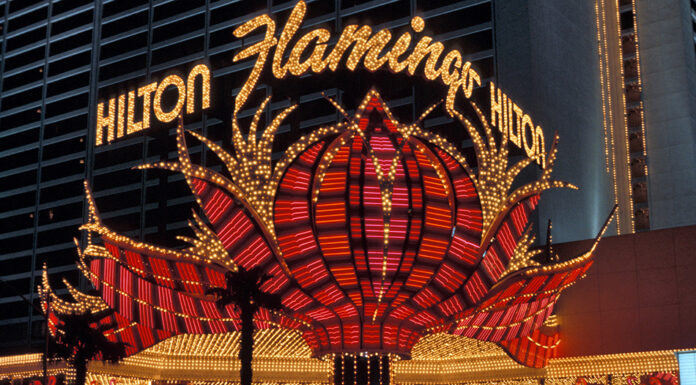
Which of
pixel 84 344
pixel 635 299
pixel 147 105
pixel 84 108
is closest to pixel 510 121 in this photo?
pixel 635 299

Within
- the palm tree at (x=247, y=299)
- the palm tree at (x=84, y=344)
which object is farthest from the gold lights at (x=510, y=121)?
the palm tree at (x=84, y=344)

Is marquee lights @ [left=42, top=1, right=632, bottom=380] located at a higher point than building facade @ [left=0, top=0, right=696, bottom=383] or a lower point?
lower

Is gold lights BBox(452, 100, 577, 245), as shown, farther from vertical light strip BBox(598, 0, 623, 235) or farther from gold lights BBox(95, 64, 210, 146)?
vertical light strip BBox(598, 0, 623, 235)

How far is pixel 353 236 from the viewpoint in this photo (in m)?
31.5

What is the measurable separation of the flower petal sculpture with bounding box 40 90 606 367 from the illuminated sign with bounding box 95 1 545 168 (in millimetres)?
2965

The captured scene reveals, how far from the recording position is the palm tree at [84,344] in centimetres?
3756

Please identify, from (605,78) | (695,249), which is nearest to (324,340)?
(695,249)

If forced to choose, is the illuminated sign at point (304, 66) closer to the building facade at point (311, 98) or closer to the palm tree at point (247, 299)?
the building facade at point (311, 98)

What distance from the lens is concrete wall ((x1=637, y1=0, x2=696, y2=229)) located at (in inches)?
2525

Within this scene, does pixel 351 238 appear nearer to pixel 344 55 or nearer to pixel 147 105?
pixel 344 55

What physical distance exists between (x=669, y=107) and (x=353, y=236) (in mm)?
40586

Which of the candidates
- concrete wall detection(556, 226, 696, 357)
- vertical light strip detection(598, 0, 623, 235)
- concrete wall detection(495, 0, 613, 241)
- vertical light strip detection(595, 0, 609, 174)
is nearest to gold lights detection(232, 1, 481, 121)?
concrete wall detection(556, 226, 696, 357)

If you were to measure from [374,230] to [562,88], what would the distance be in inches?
1171

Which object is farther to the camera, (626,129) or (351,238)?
(626,129)
